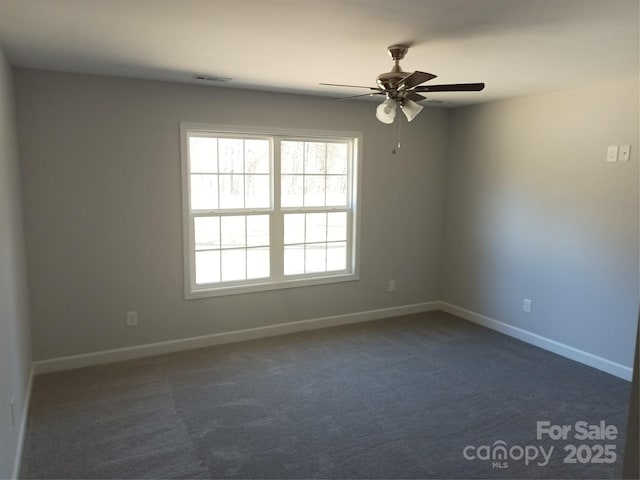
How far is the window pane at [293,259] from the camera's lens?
4.61 metres

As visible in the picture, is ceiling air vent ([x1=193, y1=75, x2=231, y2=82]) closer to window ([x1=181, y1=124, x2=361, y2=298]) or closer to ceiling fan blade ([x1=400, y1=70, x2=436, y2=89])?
window ([x1=181, y1=124, x2=361, y2=298])

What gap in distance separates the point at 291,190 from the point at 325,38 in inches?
84.0

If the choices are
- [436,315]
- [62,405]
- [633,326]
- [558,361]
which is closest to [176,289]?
[62,405]

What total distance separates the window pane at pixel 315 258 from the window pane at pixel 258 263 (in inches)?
17.6

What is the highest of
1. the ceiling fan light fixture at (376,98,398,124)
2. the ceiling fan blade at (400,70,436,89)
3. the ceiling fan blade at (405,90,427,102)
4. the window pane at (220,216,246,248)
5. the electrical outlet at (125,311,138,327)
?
the ceiling fan blade at (400,70,436,89)

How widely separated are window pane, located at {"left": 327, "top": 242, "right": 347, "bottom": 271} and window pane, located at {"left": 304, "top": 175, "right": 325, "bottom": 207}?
0.50 m

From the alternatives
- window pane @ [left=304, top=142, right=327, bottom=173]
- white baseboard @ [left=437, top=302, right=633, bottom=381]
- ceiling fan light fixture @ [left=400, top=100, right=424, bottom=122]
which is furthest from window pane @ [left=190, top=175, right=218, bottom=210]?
white baseboard @ [left=437, top=302, right=633, bottom=381]

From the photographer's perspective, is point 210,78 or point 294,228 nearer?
point 210,78

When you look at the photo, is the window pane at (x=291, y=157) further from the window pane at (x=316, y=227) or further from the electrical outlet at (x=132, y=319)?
the electrical outlet at (x=132, y=319)

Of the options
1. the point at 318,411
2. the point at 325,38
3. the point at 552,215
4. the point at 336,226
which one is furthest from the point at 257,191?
the point at 552,215

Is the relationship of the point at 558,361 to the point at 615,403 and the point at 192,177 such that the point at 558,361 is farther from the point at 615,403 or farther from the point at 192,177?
the point at 192,177

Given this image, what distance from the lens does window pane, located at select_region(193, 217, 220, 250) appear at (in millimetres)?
4148

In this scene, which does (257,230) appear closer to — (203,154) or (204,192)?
(204,192)

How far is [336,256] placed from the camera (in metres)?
4.91
